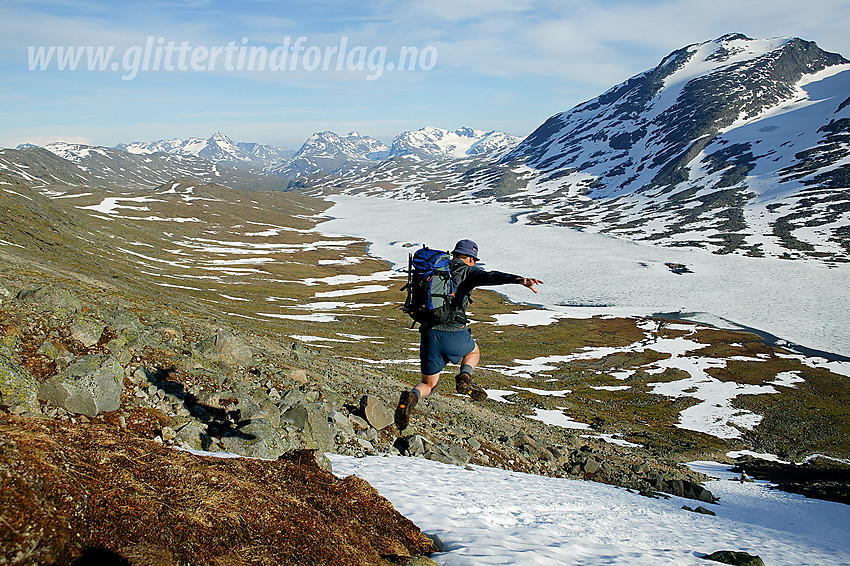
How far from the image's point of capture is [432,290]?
32.1ft

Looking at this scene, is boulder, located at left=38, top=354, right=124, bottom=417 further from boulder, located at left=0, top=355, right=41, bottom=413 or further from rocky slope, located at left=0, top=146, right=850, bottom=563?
boulder, located at left=0, top=355, right=41, bottom=413

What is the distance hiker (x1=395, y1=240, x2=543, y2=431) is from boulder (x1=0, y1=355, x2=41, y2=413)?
625 cm

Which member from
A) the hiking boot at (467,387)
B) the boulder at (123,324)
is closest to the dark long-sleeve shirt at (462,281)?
the hiking boot at (467,387)

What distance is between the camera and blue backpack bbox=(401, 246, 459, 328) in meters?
9.80

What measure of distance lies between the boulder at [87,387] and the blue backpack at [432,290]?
6.03 m

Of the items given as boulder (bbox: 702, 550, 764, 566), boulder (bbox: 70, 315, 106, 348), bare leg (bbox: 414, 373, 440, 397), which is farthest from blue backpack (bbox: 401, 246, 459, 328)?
boulder (bbox: 70, 315, 106, 348)

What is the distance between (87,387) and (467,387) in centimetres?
720

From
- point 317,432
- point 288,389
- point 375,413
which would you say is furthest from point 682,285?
point 317,432

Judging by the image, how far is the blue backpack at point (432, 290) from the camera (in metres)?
9.80

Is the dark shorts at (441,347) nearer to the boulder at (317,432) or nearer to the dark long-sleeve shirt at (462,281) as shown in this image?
the dark long-sleeve shirt at (462,281)

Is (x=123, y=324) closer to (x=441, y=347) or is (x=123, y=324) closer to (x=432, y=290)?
(x=441, y=347)

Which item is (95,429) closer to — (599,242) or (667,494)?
(667,494)

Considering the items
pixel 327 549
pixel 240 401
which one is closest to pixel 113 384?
pixel 240 401

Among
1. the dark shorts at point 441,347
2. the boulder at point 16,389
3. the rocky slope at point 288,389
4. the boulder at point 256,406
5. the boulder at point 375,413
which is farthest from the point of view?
the boulder at point 375,413
